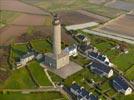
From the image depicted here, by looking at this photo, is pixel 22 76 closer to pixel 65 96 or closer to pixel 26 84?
pixel 26 84

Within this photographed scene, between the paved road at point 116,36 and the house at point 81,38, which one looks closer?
→ the house at point 81,38

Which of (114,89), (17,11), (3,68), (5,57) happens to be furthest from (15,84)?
(17,11)

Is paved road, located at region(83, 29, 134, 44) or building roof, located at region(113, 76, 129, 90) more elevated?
paved road, located at region(83, 29, 134, 44)

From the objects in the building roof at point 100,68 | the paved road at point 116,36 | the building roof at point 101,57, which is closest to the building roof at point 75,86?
the building roof at point 100,68

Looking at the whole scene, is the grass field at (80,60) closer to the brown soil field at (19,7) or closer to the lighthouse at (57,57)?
the lighthouse at (57,57)

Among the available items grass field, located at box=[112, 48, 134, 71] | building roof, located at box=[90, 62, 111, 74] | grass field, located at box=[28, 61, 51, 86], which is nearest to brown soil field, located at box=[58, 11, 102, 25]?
grass field, located at box=[112, 48, 134, 71]

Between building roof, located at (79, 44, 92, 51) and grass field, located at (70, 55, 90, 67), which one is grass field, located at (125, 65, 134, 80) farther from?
building roof, located at (79, 44, 92, 51)
